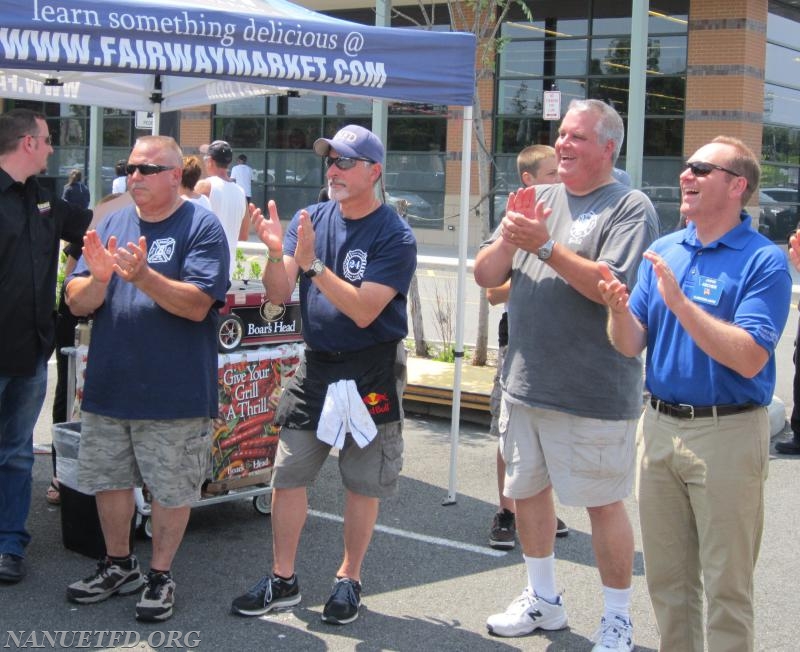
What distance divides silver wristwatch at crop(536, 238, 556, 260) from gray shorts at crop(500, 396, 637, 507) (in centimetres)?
67

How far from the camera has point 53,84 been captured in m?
7.15

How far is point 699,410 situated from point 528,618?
1427 mm

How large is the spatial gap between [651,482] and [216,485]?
268 cm

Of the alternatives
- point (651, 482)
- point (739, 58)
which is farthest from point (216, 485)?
point (739, 58)

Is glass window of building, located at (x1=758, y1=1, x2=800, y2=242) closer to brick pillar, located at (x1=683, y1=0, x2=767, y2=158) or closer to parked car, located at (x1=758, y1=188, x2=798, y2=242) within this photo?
parked car, located at (x1=758, y1=188, x2=798, y2=242)

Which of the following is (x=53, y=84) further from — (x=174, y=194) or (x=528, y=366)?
(x=528, y=366)

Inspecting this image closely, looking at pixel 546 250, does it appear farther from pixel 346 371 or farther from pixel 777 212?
pixel 777 212

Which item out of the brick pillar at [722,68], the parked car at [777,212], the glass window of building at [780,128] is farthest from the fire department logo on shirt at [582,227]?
the parked car at [777,212]

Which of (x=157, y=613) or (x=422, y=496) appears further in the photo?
(x=422, y=496)

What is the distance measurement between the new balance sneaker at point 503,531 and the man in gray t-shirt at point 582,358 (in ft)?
4.08

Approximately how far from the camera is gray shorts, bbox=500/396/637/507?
4105mm

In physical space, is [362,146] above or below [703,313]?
above

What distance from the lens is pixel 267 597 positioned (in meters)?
4.53

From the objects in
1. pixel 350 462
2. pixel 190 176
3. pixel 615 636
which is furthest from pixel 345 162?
pixel 190 176
